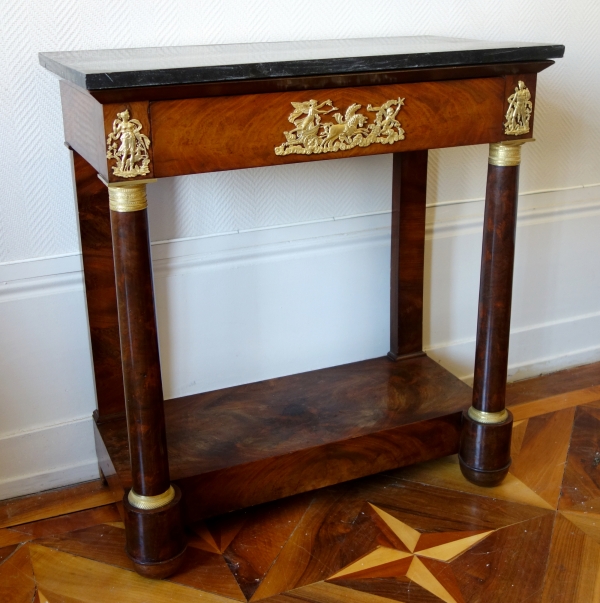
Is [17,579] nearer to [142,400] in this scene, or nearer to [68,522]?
[68,522]

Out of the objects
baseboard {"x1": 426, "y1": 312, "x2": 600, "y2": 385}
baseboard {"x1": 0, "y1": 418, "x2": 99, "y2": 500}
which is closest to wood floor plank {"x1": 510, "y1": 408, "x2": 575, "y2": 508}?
baseboard {"x1": 426, "y1": 312, "x2": 600, "y2": 385}

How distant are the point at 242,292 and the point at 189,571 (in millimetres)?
627

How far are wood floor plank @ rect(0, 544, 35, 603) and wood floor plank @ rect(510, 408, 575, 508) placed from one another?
1.05 metres

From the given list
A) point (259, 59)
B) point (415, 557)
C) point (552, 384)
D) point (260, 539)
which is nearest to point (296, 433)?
point (260, 539)

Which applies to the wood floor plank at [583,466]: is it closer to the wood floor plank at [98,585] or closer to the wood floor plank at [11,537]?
the wood floor plank at [98,585]

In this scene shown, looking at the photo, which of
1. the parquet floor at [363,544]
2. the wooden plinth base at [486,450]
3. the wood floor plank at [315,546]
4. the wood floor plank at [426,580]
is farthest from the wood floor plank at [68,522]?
the wooden plinth base at [486,450]

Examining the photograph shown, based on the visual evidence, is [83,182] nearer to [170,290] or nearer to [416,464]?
[170,290]

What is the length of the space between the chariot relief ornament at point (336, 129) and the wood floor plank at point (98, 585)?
815 mm

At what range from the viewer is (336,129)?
4.20ft

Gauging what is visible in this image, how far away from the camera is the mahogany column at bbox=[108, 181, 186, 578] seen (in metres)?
1.24

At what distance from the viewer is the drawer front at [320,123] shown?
1.19m

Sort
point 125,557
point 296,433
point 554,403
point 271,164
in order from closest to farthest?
point 271,164 < point 125,557 < point 296,433 < point 554,403

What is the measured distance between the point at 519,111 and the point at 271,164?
0.48m

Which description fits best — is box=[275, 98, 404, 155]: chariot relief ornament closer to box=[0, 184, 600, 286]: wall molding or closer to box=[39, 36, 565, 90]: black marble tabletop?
box=[39, 36, 565, 90]: black marble tabletop
